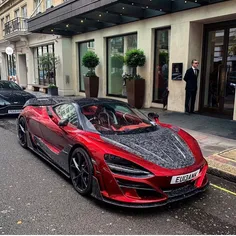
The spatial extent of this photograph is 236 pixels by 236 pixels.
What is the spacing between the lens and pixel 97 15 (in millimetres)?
10750

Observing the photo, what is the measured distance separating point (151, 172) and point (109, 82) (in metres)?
10.8

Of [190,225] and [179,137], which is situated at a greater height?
[179,137]

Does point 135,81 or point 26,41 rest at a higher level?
point 26,41

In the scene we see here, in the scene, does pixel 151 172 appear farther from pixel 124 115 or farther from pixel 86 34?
pixel 86 34

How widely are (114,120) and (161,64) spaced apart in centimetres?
704

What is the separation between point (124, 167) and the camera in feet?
10.00

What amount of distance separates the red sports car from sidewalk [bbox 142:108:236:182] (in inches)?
36.0

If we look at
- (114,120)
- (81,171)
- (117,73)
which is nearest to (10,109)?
(117,73)

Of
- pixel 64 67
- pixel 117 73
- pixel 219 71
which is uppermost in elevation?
pixel 64 67

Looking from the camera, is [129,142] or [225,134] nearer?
[129,142]

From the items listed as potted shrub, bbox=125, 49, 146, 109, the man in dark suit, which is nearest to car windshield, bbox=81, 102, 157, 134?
the man in dark suit

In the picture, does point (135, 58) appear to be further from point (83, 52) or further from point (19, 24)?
point (19, 24)

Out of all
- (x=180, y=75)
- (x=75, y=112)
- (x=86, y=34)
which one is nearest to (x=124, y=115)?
(x=75, y=112)

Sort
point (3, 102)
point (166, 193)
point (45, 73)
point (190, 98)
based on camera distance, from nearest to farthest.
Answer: point (166, 193) → point (3, 102) → point (190, 98) → point (45, 73)
